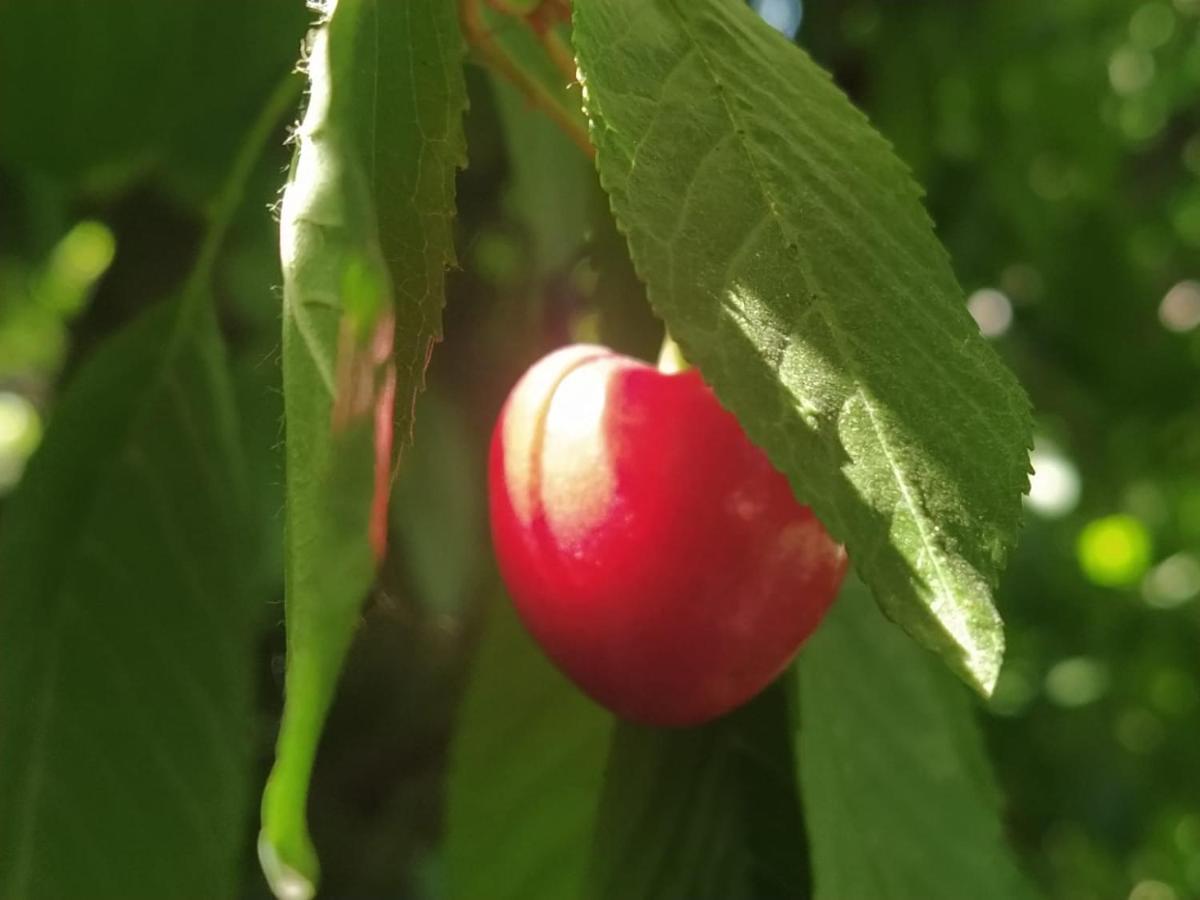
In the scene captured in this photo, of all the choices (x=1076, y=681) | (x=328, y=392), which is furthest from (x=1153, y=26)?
(x=328, y=392)

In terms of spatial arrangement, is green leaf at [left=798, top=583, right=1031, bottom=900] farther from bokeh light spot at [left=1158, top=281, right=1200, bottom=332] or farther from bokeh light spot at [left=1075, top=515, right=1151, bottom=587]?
bokeh light spot at [left=1158, top=281, right=1200, bottom=332]

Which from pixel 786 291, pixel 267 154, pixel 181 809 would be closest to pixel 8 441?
pixel 267 154

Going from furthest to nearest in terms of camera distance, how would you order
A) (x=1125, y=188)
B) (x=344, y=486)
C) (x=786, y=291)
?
Answer: (x=1125, y=188) < (x=786, y=291) < (x=344, y=486)

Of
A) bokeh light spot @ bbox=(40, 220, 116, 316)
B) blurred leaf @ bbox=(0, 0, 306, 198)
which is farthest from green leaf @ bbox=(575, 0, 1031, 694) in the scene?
bokeh light spot @ bbox=(40, 220, 116, 316)

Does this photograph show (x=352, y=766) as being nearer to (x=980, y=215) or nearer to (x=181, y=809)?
(x=181, y=809)

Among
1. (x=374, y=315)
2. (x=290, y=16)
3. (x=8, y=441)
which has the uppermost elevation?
(x=374, y=315)

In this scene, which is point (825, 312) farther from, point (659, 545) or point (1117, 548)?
point (1117, 548)
